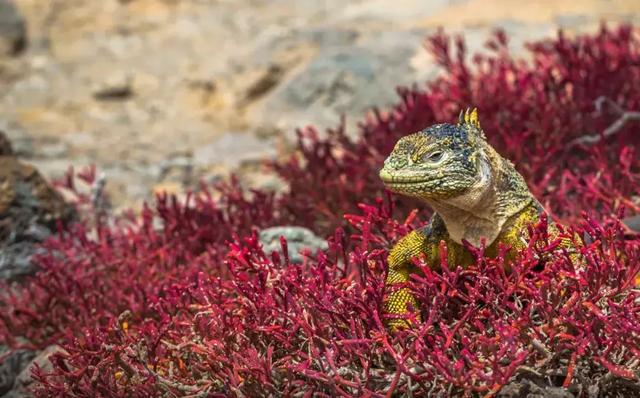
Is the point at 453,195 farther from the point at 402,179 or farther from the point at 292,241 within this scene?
the point at 292,241

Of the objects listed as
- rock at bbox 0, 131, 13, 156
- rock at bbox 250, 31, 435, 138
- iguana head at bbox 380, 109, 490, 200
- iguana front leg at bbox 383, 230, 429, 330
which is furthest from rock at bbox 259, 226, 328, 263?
rock at bbox 250, 31, 435, 138

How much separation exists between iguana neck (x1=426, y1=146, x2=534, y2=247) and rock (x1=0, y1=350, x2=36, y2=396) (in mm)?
2655

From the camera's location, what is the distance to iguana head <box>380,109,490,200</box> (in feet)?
9.81

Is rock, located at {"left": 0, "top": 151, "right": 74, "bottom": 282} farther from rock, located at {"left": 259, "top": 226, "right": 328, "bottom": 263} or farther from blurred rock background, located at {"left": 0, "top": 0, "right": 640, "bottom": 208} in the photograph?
rock, located at {"left": 259, "top": 226, "right": 328, "bottom": 263}

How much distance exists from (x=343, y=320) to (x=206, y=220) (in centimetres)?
227

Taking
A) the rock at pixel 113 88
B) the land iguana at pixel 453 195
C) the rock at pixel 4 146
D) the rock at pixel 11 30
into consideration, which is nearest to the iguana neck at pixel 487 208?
the land iguana at pixel 453 195

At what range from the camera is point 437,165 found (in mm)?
3008

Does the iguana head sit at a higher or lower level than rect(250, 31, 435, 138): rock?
higher

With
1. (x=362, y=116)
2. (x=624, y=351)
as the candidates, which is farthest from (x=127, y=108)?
(x=624, y=351)

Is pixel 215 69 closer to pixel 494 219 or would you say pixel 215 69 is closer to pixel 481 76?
pixel 481 76

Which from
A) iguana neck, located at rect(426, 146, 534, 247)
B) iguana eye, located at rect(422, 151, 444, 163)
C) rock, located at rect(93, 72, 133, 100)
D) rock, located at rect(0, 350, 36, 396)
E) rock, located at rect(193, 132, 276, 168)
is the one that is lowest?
→ rock, located at rect(0, 350, 36, 396)

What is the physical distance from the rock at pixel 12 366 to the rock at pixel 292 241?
1535 millimetres

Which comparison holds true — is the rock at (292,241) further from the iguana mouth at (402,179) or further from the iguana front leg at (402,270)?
the iguana mouth at (402,179)

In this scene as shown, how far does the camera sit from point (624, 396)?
2.92 meters
